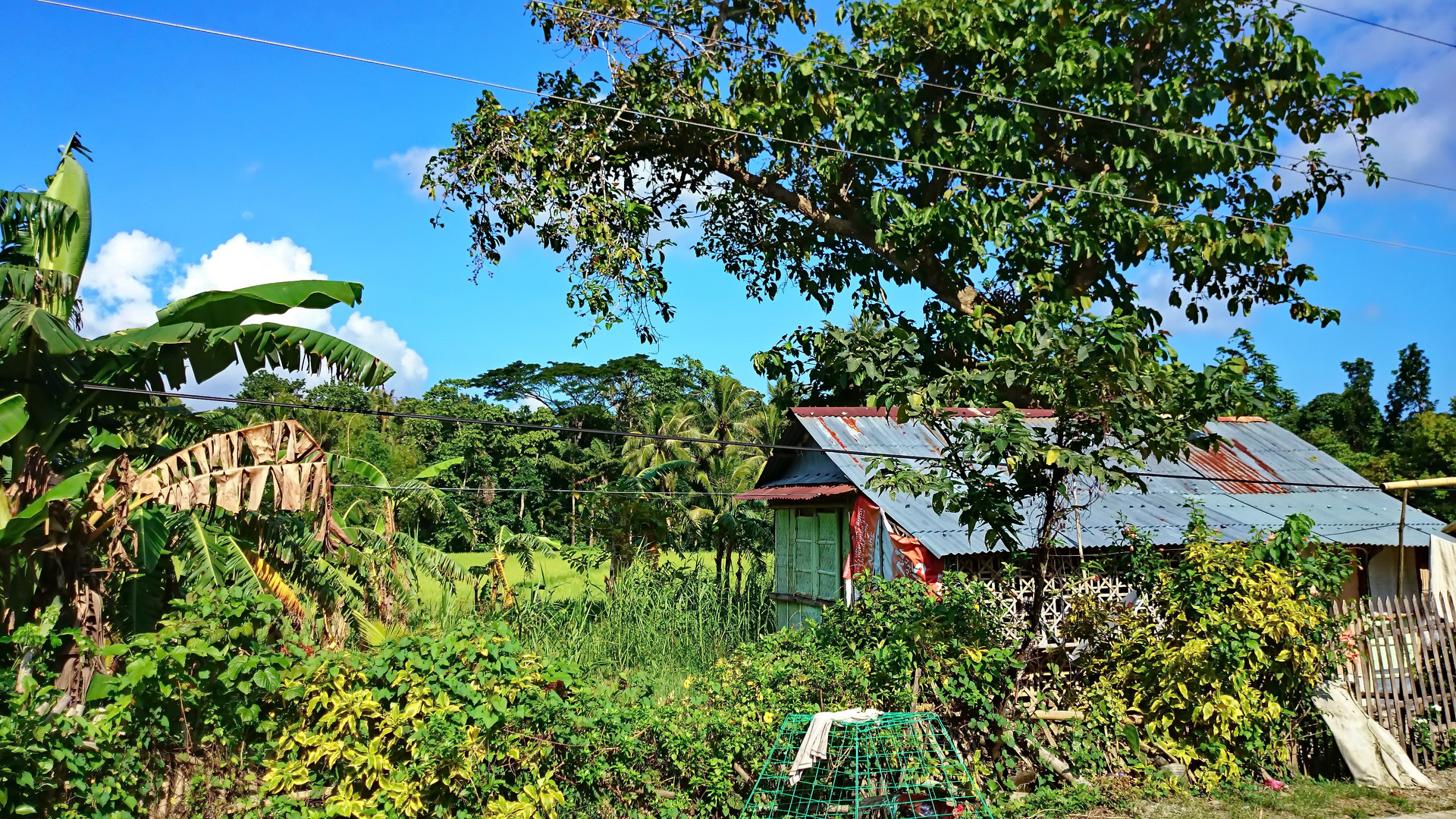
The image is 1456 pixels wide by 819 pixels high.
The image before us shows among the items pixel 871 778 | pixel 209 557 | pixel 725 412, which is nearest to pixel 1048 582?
pixel 871 778

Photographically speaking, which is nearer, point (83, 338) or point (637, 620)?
point (83, 338)

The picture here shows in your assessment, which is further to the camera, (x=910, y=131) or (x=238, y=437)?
(x=910, y=131)

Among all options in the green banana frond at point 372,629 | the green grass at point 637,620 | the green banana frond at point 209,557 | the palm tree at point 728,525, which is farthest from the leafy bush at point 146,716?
the palm tree at point 728,525

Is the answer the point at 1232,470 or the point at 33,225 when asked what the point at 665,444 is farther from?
the point at 33,225

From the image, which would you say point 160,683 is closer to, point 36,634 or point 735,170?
point 36,634

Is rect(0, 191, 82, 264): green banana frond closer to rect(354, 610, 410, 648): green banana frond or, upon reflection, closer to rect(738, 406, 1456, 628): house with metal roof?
rect(354, 610, 410, 648): green banana frond

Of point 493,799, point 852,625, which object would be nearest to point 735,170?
point 852,625

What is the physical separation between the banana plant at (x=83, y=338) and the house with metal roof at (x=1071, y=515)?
452 centimetres

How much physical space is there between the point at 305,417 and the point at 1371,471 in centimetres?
3009

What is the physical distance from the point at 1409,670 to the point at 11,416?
10.6m

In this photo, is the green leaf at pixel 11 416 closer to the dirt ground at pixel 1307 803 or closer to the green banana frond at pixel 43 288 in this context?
the green banana frond at pixel 43 288

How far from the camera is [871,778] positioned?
6.57 metres

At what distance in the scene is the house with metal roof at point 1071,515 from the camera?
9055 mm

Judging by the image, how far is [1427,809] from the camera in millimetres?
7012
